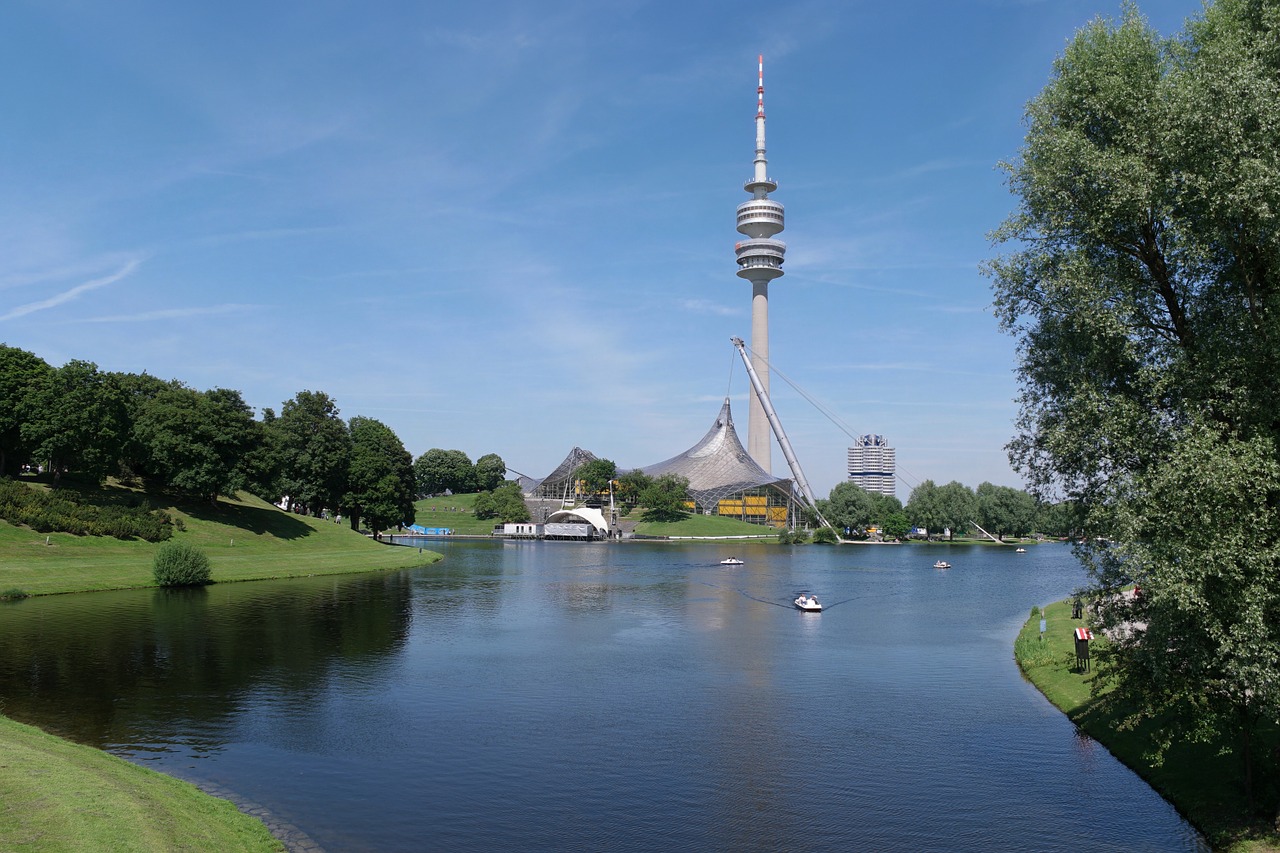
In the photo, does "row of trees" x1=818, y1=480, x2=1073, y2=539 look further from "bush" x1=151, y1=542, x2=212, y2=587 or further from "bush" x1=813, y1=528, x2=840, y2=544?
"bush" x1=151, y1=542, x2=212, y2=587

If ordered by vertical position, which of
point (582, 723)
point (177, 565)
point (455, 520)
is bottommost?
point (582, 723)

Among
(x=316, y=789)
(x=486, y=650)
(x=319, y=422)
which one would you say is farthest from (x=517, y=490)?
(x=316, y=789)

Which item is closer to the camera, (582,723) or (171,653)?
(582,723)

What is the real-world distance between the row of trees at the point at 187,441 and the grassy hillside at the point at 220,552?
3.11 meters

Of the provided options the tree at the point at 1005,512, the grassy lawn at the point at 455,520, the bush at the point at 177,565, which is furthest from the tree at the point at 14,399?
the tree at the point at 1005,512

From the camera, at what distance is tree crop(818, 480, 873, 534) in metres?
159

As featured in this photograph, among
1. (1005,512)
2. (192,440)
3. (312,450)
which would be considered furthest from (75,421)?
(1005,512)

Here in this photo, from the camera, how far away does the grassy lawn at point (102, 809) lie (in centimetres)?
1338

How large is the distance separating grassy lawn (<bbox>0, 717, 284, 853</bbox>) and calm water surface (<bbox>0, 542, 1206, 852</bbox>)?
5.53 ft

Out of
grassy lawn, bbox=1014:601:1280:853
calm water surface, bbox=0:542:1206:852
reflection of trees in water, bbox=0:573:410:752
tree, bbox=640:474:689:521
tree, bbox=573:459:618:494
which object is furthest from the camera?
tree, bbox=573:459:618:494

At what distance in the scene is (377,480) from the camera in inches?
4060

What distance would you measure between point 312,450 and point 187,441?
23.8 m

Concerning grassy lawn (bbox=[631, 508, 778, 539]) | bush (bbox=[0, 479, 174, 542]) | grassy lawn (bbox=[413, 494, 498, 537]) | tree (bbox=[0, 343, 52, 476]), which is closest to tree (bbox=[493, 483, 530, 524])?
grassy lawn (bbox=[413, 494, 498, 537])

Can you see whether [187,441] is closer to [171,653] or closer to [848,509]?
[171,653]
